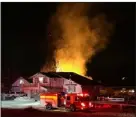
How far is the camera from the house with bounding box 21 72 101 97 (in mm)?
27509

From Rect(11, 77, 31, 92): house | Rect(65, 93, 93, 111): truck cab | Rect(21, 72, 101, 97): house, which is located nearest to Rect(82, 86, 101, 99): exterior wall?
Rect(21, 72, 101, 97): house

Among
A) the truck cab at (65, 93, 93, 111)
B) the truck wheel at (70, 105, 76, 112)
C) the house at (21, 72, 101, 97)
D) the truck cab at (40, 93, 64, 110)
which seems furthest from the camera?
the house at (21, 72, 101, 97)

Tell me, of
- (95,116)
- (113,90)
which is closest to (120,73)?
(113,90)

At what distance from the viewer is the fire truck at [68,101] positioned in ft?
53.7

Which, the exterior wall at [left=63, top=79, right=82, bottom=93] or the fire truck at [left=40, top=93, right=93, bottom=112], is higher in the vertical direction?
A: the exterior wall at [left=63, top=79, right=82, bottom=93]

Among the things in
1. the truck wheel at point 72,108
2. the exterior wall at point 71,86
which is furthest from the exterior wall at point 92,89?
the truck wheel at point 72,108

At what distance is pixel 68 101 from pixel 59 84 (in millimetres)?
11211

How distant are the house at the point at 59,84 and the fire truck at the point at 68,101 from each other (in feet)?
31.6

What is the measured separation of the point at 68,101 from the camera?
16828mm

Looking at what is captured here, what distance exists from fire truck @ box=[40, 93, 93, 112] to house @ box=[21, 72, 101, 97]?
9.62m

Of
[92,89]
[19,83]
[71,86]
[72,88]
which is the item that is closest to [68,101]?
[72,88]

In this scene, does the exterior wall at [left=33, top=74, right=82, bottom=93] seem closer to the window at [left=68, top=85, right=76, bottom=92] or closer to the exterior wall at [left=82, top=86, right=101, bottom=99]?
the window at [left=68, top=85, right=76, bottom=92]

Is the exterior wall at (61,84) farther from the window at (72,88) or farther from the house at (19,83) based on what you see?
the house at (19,83)

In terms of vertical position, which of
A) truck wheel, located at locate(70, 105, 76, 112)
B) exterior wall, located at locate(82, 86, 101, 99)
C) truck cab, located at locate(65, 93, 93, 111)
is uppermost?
exterior wall, located at locate(82, 86, 101, 99)
